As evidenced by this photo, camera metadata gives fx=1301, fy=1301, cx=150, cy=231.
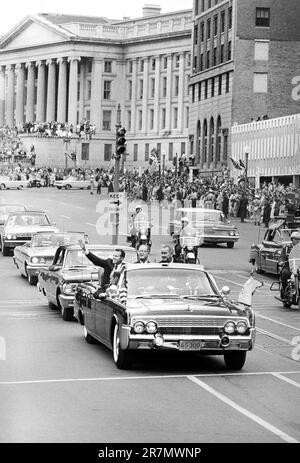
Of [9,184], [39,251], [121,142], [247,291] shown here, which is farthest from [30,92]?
[247,291]

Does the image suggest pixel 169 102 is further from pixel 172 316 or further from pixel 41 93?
pixel 172 316

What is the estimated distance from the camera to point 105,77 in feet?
552

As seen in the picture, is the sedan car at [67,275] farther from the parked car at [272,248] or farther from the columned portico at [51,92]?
the columned portico at [51,92]

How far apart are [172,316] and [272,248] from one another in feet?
62.0

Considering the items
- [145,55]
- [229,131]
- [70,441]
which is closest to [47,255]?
[70,441]

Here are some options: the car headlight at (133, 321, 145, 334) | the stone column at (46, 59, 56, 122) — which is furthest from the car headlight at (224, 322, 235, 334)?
the stone column at (46, 59, 56, 122)

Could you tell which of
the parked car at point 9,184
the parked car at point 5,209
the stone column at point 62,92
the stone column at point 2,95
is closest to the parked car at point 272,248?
the parked car at point 5,209

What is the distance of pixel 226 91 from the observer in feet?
322

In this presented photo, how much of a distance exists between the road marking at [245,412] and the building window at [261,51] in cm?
8058

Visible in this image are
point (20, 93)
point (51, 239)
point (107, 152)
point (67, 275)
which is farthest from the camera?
point (20, 93)

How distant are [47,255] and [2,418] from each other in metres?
19.1

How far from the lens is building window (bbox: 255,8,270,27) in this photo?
93.9 m

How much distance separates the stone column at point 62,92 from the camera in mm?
166250

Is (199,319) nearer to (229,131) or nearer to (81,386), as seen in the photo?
(81,386)
